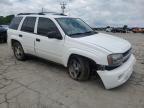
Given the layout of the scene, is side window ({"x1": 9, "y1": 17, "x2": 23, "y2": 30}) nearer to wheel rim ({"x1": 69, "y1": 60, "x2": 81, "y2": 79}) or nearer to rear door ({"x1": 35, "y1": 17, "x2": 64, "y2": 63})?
rear door ({"x1": 35, "y1": 17, "x2": 64, "y2": 63})

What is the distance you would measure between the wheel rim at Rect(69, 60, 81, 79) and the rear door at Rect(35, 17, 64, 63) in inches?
16.3

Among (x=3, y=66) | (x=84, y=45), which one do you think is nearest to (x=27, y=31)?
(x=3, y=66)

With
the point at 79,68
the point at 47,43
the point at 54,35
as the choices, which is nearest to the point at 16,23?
the point at 47,43

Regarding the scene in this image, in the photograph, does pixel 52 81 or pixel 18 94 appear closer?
pixel 18 94

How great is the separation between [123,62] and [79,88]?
4.22ft

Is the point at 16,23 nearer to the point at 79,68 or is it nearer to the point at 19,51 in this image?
the point at 19,51

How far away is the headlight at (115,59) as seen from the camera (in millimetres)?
4082

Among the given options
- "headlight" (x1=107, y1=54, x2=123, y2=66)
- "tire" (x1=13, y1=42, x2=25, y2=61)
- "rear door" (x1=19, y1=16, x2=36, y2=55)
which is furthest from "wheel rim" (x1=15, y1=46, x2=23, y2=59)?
"headlight" (x1=107, y1=54, x2=123, y2=66)

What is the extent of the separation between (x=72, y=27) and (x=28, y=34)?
5.52 feet

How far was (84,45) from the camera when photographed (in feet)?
14.6

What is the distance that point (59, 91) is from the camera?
4.29 m

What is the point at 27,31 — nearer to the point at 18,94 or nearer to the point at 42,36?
the point at 42,36

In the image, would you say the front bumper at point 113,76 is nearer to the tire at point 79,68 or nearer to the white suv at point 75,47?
the white suv at point 75,47

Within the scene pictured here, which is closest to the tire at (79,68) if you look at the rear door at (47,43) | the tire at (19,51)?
the rear door at (47,43)
